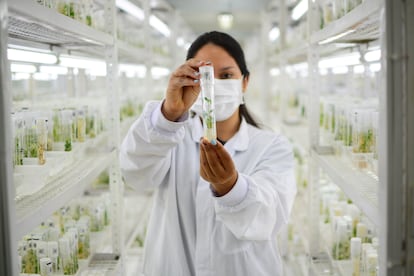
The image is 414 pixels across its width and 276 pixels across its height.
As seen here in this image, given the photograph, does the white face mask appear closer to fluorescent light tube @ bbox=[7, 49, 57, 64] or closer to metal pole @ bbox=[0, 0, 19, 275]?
fluorescent light tube @ bbox=[7, 49, 57, 64]

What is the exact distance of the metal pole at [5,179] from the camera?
1.18 m

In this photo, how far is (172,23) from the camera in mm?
6031

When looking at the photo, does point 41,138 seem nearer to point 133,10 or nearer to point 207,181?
point 207,181

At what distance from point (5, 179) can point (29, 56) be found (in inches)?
61.5

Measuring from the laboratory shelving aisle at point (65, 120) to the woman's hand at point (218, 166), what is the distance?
0.55 metres

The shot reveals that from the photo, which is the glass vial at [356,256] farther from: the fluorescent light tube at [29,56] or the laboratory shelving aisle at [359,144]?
the fluorescent light tube at [29,56]

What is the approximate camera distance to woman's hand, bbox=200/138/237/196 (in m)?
1.63

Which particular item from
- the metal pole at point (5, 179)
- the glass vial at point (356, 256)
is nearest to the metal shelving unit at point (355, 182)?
the glass vial at point (356, 256)

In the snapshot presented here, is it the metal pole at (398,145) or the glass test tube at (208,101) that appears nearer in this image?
the metal pole at (398,145)

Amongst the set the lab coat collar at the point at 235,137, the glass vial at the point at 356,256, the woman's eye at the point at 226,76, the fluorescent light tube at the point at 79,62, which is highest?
the fluorescent light tube at the point at 79,62

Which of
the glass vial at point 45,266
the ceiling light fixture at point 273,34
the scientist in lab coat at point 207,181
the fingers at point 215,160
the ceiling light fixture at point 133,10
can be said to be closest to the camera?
the fingers at point 215,160

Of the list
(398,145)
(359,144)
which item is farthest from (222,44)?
(398,145)

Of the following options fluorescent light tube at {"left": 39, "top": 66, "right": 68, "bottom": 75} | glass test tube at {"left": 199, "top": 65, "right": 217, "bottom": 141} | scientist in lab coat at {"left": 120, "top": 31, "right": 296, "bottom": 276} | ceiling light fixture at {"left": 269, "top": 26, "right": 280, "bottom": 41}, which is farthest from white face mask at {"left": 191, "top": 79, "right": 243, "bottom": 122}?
ceiling light fixture at {"left": 269, "top": 26, "right": 280, "bottom": 41}

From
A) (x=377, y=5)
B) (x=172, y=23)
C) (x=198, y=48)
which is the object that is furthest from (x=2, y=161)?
(x=172, y=23)
